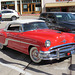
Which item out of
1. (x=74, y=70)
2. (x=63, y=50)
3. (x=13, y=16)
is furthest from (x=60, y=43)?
(x=13, y=16)

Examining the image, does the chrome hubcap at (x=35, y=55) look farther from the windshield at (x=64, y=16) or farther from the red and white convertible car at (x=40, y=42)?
the windshield at (x=64, y=16)

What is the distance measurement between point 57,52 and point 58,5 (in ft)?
97.0

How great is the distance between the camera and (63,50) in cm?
486

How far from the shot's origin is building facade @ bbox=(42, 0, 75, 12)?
32.9 metres

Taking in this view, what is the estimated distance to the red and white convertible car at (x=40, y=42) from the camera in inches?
183

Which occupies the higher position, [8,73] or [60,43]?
Result: [60,43]

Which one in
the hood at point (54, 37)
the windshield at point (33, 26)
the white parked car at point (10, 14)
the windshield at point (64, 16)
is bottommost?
the hood at point (54, 37)

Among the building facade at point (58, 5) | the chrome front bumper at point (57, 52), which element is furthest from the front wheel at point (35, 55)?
the building facade at point (58, 5)

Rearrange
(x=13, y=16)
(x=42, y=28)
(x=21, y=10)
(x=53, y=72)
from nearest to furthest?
(x=53, y=72) < (x=42, y=28) < (x=13, y=16) < (x=21, y=10)

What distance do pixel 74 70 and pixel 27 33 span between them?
2195 mm

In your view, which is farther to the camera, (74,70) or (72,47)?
(72,47)

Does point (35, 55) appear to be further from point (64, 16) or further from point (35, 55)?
point (64, 16)

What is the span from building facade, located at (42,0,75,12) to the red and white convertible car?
→ 2789 centimetres

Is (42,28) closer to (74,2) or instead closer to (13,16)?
(13,16)
